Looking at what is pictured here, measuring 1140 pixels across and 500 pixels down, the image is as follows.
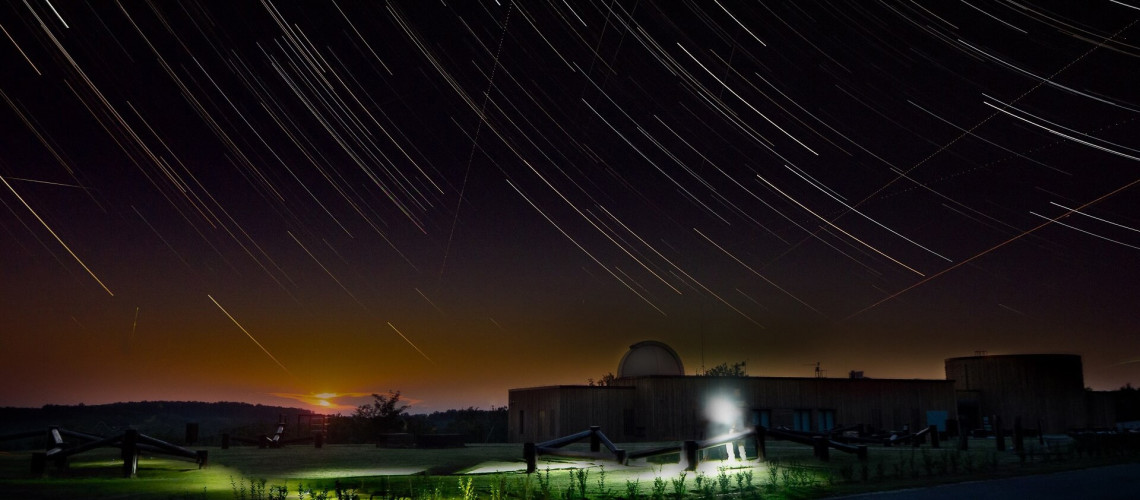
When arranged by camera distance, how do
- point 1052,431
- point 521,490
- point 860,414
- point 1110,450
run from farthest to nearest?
1. point 1052,431
2. point 860,414
3. point 1110,450
4. point 521,490

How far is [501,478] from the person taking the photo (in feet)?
46.5

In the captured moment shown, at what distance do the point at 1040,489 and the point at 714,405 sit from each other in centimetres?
2758

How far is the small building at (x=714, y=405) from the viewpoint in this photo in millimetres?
40000

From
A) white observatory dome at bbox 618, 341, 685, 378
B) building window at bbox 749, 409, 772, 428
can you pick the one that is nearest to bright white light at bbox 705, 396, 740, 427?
building window at bbox 749, 409, 772, 428

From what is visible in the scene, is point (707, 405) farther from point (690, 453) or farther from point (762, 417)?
point (690, 453)

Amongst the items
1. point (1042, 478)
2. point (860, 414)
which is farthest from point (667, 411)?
point (1042, 478)

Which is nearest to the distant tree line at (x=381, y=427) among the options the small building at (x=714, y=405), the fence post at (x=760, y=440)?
the small building at (x=714, y=405)

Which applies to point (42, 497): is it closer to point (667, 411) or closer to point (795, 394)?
point (667, 411)

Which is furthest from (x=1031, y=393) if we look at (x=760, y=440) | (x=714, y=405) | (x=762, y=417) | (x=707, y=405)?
(x=760, y=440)

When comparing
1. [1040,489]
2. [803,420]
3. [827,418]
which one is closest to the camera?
[1040,489]

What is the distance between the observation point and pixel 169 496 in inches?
488

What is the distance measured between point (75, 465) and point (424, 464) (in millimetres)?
8859

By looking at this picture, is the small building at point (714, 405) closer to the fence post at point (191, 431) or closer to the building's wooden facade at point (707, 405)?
the building's wooden facade at point (707, 405)

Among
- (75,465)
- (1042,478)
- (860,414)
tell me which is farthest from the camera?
(860,414)
